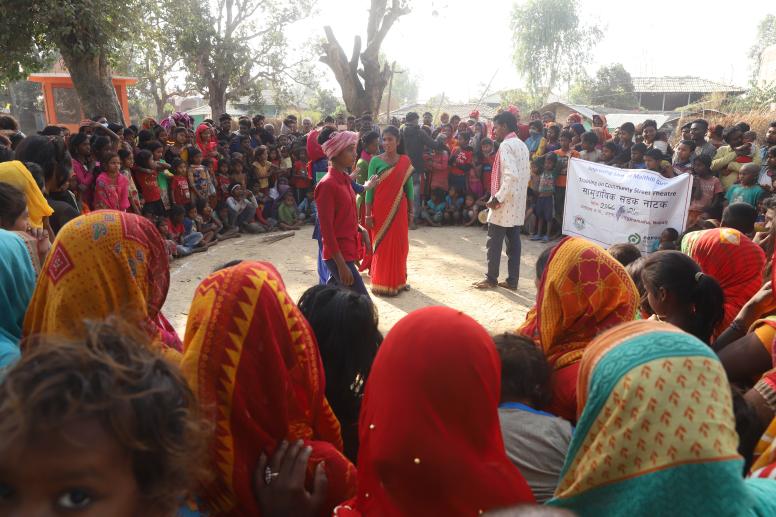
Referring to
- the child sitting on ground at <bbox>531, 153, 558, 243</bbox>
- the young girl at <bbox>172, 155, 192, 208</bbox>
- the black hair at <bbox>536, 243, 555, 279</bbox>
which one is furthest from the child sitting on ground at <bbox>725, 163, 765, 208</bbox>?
the young girl at <bbox>172, 155, 192, 208</bbox>

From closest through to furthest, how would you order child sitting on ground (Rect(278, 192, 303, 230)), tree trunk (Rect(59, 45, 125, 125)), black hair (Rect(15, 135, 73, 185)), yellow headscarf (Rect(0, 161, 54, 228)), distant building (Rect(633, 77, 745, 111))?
yellow headscarf (Rect(0, 161, 54, 228)), black hair (Rect(15, 135, 73, 185)), child sitting on ground (Rect(278, 192, 303, 230)), tree trunk (Rect(59, 45, 125, 125)), distant building (Rect(633, 77, 745, 111))

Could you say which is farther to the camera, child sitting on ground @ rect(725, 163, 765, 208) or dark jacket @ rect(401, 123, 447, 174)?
dark jacket @ rect(401, 123, 447, 174)

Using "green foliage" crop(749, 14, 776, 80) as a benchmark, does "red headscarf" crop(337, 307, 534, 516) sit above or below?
below

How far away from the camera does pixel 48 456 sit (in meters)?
0.96

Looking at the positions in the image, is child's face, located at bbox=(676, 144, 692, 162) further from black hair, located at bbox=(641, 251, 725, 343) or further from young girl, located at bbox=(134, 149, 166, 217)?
young girl, located at bbox=(134, 149, 166, 217)

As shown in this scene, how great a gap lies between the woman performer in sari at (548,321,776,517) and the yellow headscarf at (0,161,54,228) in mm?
3534

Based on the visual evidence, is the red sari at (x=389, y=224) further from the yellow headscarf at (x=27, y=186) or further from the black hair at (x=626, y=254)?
the yellow headscarf at (x=27, y=186)

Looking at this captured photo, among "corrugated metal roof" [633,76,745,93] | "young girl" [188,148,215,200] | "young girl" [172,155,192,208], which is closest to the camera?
"young girl" [172,155,192,208]

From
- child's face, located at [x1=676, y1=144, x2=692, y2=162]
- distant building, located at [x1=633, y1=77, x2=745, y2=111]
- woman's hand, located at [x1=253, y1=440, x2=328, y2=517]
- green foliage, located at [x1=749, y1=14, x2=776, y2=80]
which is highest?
green foliage, located at [x1=749, y1=14, x2=776, y2=80]

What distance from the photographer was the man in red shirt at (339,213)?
4.32m

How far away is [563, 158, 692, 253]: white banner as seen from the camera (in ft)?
21.3

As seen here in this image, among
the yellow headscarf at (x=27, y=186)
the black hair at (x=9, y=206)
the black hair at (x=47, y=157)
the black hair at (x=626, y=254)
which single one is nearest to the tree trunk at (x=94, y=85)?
the black hair at (x=47, y=157)

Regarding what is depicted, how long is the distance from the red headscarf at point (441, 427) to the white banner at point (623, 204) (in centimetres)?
597

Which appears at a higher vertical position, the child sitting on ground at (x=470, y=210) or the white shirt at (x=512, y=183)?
the white shirt at (x=512, y=183)
